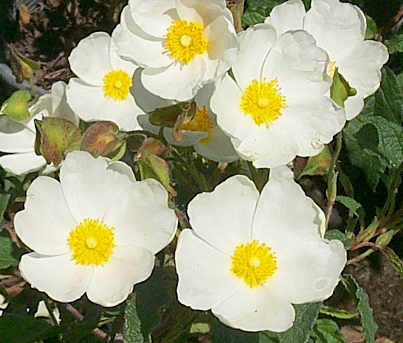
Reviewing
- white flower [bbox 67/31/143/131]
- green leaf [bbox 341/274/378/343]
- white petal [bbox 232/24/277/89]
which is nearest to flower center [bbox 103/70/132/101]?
white flower [bbox 67/31/143/131]

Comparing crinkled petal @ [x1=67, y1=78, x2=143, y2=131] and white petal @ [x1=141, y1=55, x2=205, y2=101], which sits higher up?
white petal @ [x1=141, y1=55, x2=205, y2=101]

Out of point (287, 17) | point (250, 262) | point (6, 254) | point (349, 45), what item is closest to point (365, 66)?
point (349, 45)

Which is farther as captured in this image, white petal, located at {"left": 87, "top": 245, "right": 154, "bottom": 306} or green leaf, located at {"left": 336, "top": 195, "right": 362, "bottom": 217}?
green leaf, located at {"left": 336, "top": 195, "right": 362, "bottom": 217}

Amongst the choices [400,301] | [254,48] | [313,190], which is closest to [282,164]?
[254,48]

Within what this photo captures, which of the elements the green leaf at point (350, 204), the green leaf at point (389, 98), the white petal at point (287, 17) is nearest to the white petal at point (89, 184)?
the white petal at point (287, 17)

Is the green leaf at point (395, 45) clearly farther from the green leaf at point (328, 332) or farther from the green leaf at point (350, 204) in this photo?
the green leaf at point (328, 332)

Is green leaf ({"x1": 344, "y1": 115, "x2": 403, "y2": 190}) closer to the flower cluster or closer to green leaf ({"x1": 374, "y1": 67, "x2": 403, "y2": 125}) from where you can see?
green leaf ({"x1": 374, "y1": 67, "x2": 403, "y2": 125})

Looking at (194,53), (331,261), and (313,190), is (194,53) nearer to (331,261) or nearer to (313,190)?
(331,261)
